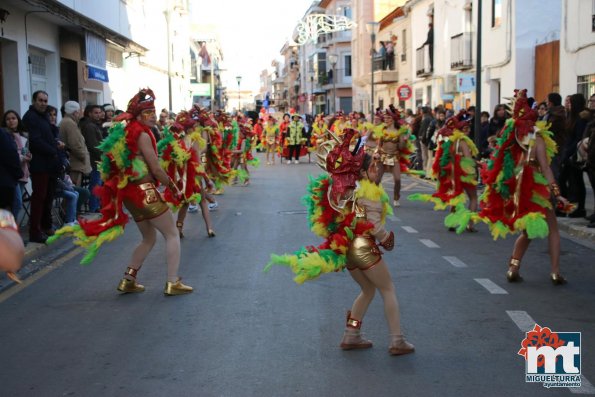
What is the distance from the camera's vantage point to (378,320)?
21.5 feet

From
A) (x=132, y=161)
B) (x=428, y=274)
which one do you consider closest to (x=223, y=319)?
(x=132, y=161)

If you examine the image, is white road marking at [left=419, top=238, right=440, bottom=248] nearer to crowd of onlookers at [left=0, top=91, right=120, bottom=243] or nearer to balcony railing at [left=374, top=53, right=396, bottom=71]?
crowd of onlookers at [left=0, top=91, right=120, bottom=243]

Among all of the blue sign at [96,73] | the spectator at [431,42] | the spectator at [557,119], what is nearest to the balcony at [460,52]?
the spectator at [431,42]

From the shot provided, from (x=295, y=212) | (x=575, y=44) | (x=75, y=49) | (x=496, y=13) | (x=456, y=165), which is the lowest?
(x=295, y=212)

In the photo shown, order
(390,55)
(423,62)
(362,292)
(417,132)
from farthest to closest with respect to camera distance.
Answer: (390,55) → (423,62) → (417,132) → (362,292)

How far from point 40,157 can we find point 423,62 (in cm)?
2899

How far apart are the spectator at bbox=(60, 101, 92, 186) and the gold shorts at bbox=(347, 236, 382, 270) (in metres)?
8.32

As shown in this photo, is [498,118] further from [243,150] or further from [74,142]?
[74,142]

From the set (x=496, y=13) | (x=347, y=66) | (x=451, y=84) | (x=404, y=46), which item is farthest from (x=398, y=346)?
(x=347, y=66)

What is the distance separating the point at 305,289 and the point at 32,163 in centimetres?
500

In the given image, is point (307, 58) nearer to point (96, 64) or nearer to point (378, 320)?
point (96, 64)

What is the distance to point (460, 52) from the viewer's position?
30.7 meters

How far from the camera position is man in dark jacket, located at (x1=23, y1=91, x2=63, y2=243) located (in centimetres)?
1066

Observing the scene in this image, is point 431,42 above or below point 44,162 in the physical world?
above
